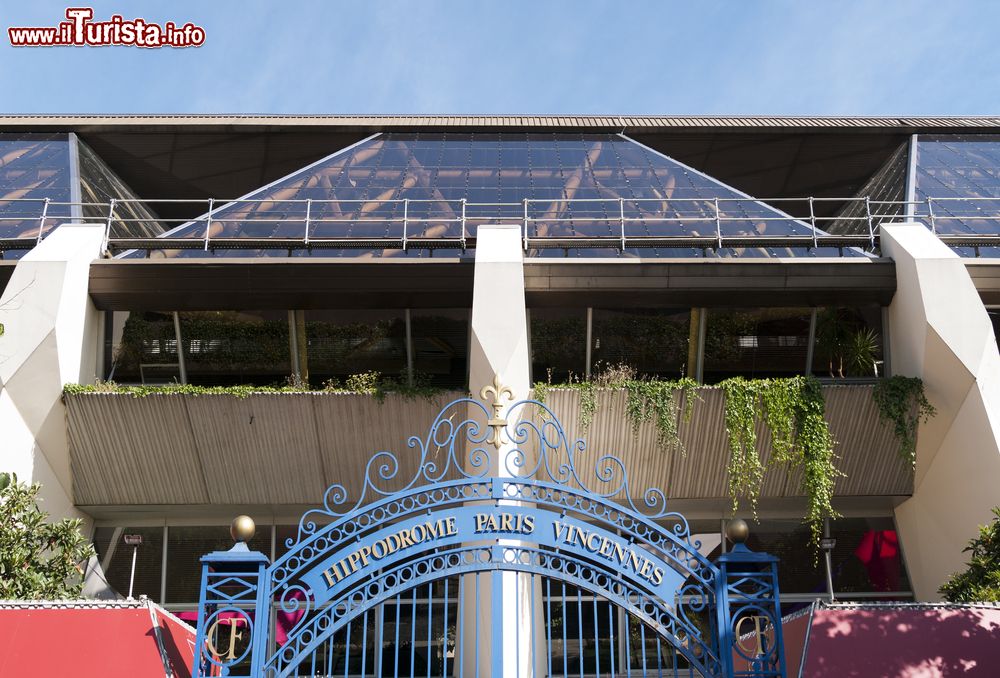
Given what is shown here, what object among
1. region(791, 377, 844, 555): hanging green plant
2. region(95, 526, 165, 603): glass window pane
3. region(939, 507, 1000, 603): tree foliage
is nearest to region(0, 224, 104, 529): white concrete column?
region(95, 526, 165, 603): glass window pane

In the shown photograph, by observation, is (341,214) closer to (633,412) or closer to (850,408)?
(633,412)

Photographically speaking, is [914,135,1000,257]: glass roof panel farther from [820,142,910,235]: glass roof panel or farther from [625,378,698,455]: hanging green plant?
[625,378,698,455]: hanging green plant

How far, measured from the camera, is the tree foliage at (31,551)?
35.4ft

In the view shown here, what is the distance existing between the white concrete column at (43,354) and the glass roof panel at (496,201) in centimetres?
198

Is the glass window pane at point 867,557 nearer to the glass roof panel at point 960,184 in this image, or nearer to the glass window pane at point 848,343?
the glass window pane at point 848,343

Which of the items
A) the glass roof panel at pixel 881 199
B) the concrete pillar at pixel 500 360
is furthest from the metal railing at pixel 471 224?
the concrete pillar at pixel 500 360

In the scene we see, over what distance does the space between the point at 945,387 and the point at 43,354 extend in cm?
1456

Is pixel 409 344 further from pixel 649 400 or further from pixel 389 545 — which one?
pixel 389 545

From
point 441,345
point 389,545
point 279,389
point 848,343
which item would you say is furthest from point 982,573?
point 279,389

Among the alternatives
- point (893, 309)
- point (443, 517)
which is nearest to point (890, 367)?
point (893, 309)

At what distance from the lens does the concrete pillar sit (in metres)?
12.2

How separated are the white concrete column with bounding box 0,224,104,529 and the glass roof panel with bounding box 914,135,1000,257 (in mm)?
15675

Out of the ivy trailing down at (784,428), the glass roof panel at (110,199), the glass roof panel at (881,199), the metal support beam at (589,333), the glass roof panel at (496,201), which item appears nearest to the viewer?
the ivy trailing down at (784,428)

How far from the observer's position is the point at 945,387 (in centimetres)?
1385
